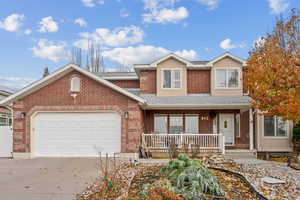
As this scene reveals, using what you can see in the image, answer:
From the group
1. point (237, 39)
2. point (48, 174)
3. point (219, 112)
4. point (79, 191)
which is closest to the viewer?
point (79, 191)

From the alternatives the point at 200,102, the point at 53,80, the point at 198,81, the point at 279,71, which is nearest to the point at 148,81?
the point at 198,81

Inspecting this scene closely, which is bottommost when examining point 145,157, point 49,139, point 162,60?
point 145,157

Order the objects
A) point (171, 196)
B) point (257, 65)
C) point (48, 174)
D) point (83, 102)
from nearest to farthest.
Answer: point (171, 196) → point (48, 174) → point (257, 65) → point (83, 102)

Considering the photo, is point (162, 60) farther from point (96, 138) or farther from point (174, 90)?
point (96, 138)

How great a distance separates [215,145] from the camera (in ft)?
45.1

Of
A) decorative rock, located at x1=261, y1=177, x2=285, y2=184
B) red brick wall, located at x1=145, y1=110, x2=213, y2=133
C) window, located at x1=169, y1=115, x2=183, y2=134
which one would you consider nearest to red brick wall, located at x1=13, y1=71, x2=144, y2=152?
red brick wall, located at x1=145, y1=110, x2=213, y2=133

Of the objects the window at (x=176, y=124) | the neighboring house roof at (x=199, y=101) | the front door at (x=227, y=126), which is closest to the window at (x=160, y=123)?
the window at (x=176, y=124)

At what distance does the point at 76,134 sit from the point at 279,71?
10.4 meters

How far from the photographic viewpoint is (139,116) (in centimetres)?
1307

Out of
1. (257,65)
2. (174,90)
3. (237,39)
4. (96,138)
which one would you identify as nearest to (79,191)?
(96,138)

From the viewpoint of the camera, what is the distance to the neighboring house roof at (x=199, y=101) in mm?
14146

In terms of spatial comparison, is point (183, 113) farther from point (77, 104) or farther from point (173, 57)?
point (77, 104)

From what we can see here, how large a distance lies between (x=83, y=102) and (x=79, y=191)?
22.9ft

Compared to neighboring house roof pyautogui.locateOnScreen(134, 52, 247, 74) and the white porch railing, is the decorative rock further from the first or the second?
neighboring house roof pyautogui.locateOnScreen(134, 52, 247, 74)
